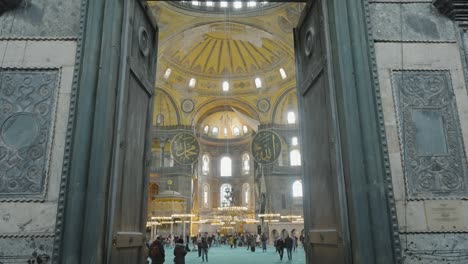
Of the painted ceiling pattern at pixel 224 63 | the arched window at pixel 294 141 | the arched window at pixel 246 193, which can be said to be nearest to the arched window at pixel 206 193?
the arched window at pixel 246 193

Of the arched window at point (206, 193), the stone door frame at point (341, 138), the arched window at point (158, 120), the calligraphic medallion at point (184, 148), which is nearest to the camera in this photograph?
the stone door frame at point (341, 138)

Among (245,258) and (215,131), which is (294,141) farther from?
(245,258)

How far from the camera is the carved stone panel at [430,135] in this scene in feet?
11.3

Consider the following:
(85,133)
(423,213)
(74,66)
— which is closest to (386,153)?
(423,213)

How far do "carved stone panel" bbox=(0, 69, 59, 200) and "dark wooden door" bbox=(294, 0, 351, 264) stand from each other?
2917 mm

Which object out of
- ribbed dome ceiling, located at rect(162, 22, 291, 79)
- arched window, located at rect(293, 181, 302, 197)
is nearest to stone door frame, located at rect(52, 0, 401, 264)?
ribbed dome ceiling, located at rect(162, 22, 291, 79)

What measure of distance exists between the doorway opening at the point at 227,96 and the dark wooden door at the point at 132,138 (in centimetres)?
1746

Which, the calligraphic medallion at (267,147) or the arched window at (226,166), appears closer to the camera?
the calligraphic medallion at (267,147)

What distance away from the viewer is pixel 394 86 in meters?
3.72

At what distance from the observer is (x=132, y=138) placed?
4.11 meters

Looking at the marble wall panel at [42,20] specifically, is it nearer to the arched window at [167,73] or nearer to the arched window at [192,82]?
the arched window at [167,73]

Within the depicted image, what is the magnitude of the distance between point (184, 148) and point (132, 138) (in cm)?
1122

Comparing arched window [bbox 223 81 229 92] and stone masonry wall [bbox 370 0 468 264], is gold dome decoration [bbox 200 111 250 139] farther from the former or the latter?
stone masonry wall [bbox 370 0 468 264]

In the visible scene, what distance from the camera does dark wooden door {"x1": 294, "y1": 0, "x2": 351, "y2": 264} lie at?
3.62 m
